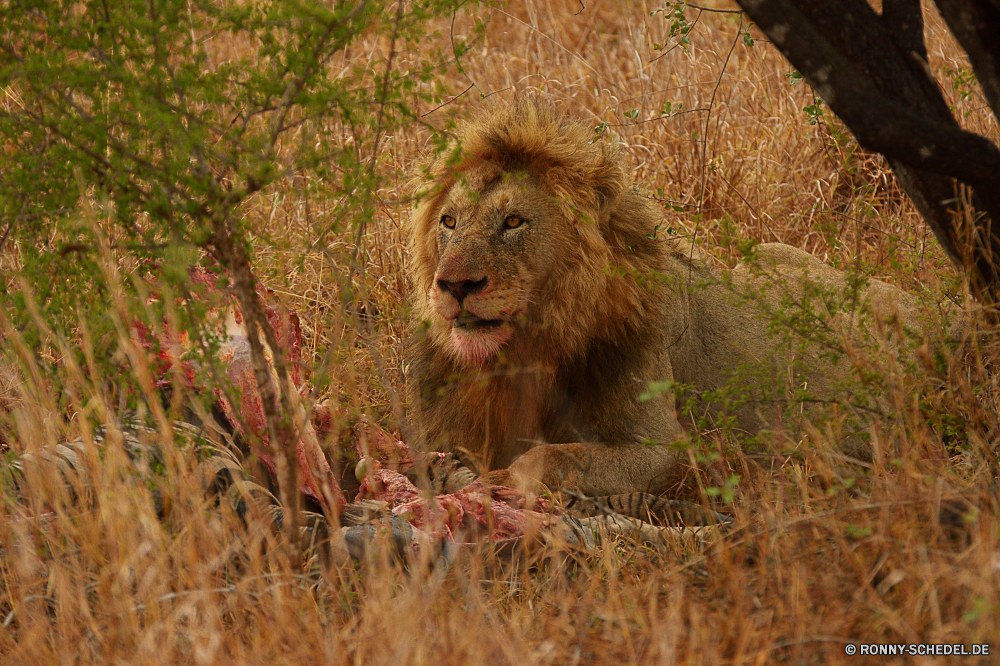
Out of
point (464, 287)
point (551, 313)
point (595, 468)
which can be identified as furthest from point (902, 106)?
point (595, 468)

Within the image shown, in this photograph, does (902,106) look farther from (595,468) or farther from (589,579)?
(595,468)

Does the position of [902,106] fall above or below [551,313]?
above

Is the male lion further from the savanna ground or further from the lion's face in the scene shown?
the savanna ground

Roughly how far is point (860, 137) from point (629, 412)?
163 cm

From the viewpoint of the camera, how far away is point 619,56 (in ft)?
28.8

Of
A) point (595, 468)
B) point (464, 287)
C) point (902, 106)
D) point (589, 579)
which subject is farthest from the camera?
point (595, 468)

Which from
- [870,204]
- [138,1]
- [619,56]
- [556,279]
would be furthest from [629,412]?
[619,56]

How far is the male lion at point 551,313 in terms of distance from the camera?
4117mm

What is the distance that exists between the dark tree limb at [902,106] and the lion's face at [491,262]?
133cm

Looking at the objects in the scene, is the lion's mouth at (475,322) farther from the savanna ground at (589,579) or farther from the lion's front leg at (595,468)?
the savanna ground at (589,579)

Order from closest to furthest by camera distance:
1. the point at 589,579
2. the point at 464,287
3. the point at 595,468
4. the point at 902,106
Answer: the point at 902,106 < the point at 589,579 < the point at 464,287 < the point at 595,468

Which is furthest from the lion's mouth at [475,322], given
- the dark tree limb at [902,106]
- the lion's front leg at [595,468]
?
the dark tree limb at [902,106]

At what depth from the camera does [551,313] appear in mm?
4203

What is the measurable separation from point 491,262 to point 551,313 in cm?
35
